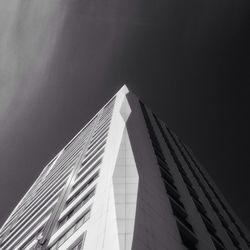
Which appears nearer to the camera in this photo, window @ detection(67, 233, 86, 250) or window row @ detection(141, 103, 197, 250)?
window @ detection(67, 233, 86, 250)

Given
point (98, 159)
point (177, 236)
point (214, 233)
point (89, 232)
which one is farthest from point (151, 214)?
point (98, 159)

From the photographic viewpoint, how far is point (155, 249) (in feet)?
44.4

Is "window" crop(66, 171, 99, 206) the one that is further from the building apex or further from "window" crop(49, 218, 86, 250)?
the building apex

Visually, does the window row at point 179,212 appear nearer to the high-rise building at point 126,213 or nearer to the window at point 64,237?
the high-rise building at point 126,213

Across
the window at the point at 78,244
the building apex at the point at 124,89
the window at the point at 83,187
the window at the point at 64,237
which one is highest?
the building apex at the point at 124,89

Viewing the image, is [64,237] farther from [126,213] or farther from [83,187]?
[126,213]

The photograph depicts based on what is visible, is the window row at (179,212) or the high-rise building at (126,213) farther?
the window row at (179,212)

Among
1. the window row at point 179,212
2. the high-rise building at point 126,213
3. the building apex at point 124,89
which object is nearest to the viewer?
the high-rise building at point 126,213

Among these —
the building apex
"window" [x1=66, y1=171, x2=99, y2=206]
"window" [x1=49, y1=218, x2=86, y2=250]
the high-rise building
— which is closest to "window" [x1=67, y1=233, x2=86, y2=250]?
the high-rise building

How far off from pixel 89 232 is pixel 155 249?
169 inches

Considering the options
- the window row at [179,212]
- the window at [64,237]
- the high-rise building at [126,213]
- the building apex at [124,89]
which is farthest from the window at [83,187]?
the building apex at [124,89]

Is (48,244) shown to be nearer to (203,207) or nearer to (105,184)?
(105,184)

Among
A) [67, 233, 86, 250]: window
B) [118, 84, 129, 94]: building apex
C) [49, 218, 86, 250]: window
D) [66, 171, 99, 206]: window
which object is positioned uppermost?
[118, 84, 129, 94]: building apex

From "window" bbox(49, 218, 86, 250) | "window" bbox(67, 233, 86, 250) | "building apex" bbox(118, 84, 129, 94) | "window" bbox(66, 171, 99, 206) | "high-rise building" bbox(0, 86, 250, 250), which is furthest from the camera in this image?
"building apex" bbox(118, 84, 129, 94)
